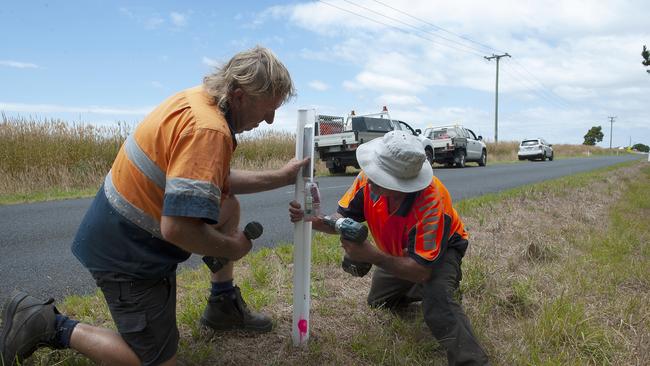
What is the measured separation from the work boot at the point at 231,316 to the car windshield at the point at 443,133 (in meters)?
19.2

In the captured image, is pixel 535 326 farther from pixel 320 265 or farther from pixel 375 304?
pixel 320 265

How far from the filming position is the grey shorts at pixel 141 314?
7.36ft

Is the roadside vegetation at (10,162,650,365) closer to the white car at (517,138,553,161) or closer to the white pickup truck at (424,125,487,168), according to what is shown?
the white pickup truck at (424,125,487,168)

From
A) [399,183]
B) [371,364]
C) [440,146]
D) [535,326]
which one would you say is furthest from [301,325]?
[440,146]

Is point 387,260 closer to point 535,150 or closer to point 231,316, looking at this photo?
point 231,316

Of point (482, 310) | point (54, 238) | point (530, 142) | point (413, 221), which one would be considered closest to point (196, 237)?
point (413, 221)

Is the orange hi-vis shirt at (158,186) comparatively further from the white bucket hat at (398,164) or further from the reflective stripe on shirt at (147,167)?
the white bucket hat at (398,164)

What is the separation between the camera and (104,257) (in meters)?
2.24

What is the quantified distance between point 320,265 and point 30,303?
226cm

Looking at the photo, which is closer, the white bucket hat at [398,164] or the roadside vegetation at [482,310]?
the white bucket hat at [398,164]

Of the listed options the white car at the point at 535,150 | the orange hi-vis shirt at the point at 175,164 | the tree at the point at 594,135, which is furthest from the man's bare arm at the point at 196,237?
the tree at the point at 594,135

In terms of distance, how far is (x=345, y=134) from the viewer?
1595 cm

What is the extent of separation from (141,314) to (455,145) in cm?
1986

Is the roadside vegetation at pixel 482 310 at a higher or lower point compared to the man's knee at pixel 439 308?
lower
